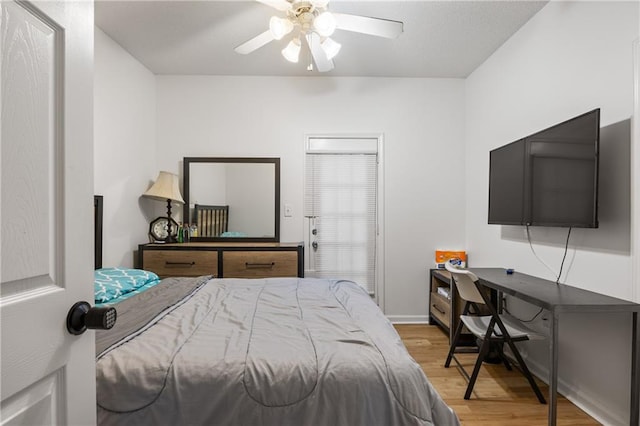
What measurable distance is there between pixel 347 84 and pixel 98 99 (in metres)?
2.36

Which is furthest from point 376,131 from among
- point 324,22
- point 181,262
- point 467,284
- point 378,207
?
point 181,262

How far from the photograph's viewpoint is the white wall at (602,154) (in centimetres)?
175

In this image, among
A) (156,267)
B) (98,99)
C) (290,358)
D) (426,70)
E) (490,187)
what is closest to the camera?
(290,358)

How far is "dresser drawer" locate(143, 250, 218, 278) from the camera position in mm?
3072

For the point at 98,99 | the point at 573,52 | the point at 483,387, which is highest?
the point at 573,52

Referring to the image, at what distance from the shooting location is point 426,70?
11.1 ft

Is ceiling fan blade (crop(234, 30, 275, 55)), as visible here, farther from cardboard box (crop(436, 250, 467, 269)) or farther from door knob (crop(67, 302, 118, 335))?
cardboard box (crop(436, 250, 467, 269))

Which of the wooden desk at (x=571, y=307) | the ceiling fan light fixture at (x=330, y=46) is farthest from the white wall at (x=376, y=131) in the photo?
the wooden desk at (x=571, y=307)

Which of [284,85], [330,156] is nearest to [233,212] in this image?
[330,156]

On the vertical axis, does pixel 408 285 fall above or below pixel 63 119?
below

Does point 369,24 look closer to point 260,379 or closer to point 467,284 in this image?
point 467,284

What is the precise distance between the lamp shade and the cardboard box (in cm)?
285

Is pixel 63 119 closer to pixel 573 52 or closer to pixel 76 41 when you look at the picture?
pixel 76 41

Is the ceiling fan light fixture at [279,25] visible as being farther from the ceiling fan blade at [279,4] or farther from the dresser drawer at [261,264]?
the dresser drawer at [261,264]
